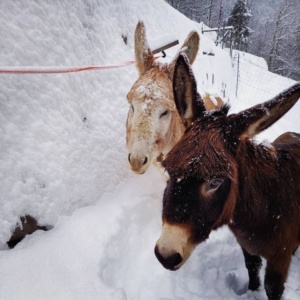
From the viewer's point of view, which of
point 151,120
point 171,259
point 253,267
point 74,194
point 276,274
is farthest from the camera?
point 74,194

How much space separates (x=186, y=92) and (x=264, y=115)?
61 cm

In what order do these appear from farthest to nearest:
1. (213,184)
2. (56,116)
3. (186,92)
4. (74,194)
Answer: (56,116), (74,194), (186,92), (213,184)

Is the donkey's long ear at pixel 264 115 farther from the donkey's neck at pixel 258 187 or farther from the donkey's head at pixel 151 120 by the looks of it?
the donkey's head at pixel 151 120

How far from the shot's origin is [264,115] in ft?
4.99

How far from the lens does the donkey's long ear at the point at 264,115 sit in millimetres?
1494

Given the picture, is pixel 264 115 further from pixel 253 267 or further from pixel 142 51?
pixel 142 51

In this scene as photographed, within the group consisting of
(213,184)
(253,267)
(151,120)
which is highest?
(213,184)

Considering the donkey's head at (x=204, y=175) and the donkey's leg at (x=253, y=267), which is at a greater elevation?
the donkey's head at (x=204, y=175)

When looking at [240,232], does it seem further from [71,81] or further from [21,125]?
[71,81]

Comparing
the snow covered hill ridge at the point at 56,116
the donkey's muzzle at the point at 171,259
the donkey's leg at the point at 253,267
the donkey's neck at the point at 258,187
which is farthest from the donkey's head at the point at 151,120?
the donkey's leg at the point at 253,267

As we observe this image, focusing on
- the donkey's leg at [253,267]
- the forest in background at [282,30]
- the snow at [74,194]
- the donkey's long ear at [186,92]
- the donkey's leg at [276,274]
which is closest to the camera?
the donkey's long ear at [186,92]

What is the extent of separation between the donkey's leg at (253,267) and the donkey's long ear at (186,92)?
1.58m

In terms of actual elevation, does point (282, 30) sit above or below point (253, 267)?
below

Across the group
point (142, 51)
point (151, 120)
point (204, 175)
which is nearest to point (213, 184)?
point (204, 175)
